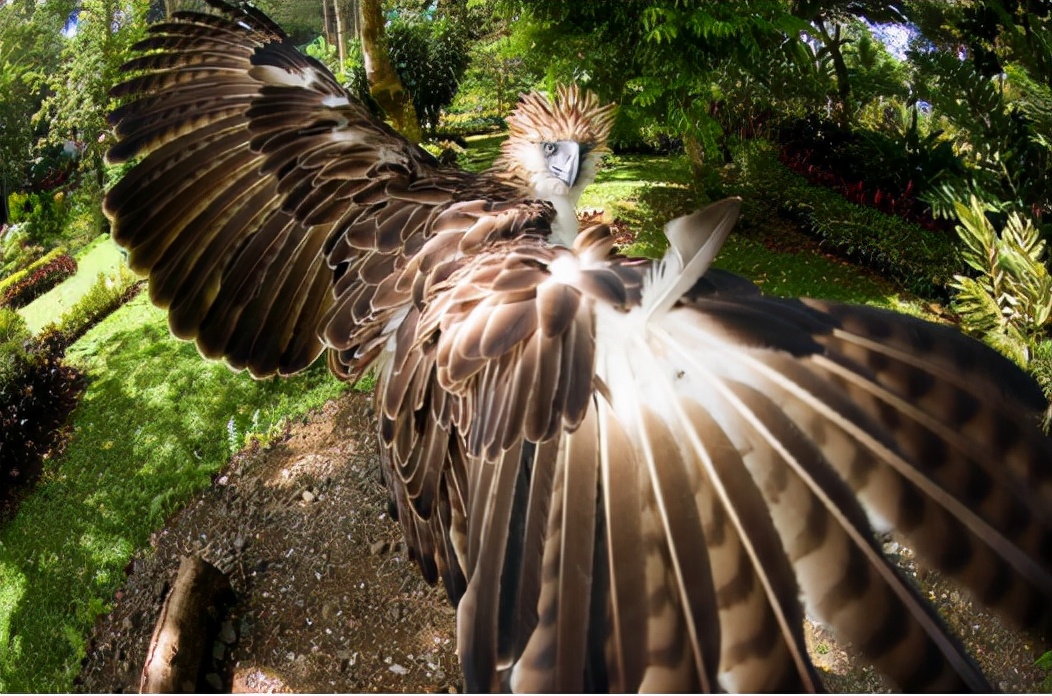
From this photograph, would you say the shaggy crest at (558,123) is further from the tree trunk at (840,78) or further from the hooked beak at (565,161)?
the tree trunk at (840,78)

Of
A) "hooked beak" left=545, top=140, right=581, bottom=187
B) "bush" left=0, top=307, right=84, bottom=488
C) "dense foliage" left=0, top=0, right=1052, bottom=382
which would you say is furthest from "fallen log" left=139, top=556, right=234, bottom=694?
"dense foliage" left=0, top=0, right=1052, bottom=382

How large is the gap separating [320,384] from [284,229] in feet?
9.65

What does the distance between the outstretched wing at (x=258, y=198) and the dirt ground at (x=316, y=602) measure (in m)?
1.57

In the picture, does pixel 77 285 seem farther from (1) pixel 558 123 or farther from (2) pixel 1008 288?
(2) pixel 1008 288

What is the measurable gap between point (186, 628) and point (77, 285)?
17.4ft

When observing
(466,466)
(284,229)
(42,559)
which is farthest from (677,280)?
(42,559)

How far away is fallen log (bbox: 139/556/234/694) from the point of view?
2.97 meters

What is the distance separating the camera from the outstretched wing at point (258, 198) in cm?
240

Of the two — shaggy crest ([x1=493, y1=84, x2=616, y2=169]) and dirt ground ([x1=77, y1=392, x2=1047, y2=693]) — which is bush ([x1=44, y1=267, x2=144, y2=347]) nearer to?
dirt ground ([x1=77, y1=392, x2=1047, y2=693])

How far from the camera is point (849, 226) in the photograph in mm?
6801

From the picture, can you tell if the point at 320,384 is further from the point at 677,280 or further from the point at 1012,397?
the point at 1012,397

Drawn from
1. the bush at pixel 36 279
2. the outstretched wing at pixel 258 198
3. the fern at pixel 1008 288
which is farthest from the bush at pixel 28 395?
the fern at pixel 1008 288

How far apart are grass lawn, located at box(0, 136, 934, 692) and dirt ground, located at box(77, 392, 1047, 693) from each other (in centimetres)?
17

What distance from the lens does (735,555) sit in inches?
42.3
